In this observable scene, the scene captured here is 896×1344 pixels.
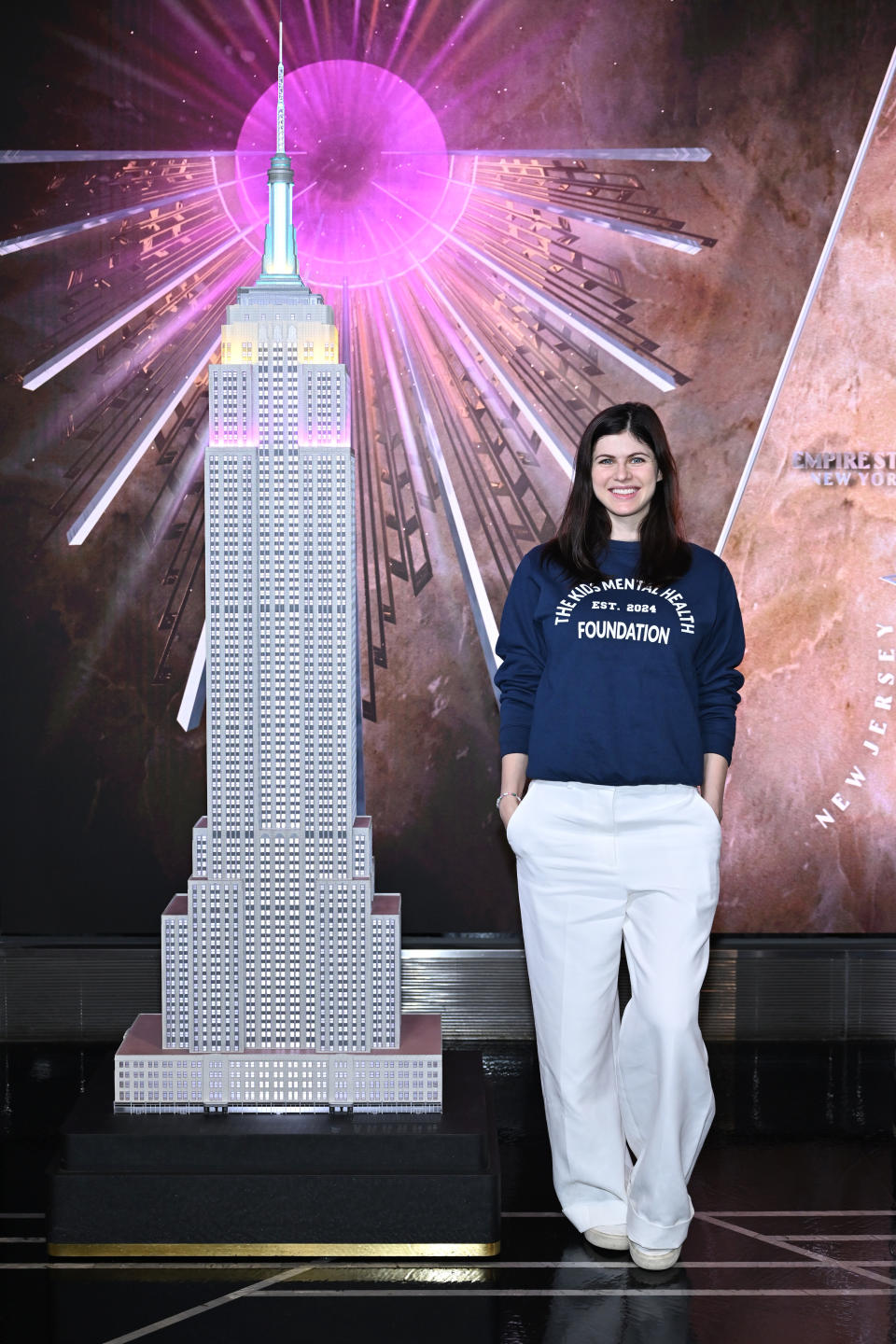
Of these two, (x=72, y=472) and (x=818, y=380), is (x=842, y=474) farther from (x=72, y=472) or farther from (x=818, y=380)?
(x=72, y=472)

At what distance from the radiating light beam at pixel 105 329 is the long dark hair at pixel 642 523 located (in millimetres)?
2032

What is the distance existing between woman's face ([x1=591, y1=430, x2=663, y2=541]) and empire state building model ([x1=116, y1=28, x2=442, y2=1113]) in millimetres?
633

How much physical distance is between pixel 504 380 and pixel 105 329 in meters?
1.29

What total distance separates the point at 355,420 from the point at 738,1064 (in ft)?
7.77

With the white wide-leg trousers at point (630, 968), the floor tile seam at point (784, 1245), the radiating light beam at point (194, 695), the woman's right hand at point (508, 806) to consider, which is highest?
the radiating light beam at point (194, 695)

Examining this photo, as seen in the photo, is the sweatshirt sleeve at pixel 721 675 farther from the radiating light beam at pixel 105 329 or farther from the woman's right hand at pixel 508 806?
the radiating light beam at pixel 105 329

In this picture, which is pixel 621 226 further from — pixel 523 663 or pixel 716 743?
pixel 716 743

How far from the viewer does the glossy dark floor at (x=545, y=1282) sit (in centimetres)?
253

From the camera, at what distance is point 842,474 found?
4.36 m

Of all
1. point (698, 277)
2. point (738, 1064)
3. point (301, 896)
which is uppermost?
point (698, 277)

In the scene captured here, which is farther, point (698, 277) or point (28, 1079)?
point (698, 277)

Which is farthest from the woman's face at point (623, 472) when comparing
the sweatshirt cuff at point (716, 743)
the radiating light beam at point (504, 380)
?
the radiating light beam at point (504, 380)

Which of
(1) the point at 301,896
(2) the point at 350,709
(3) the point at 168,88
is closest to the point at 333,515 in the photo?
(2) the point at 350,709

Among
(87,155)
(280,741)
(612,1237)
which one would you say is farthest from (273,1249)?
(87,155)
